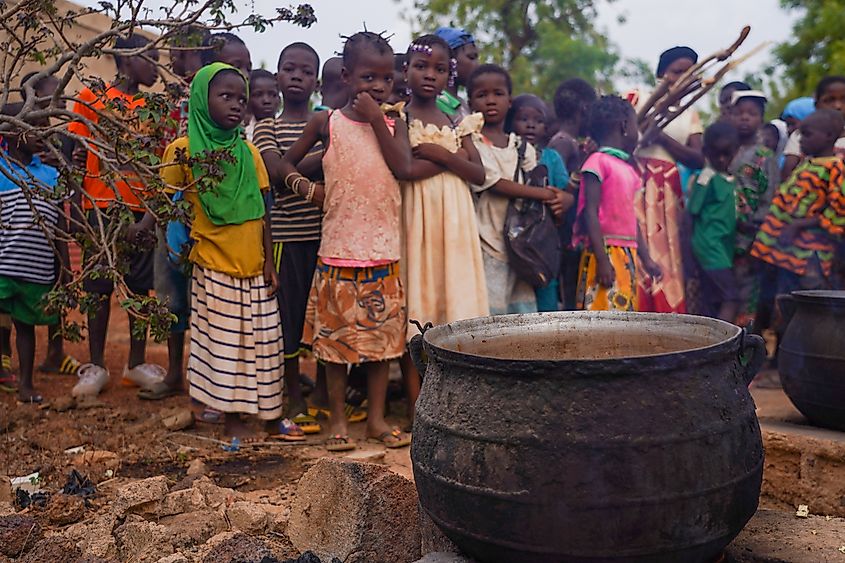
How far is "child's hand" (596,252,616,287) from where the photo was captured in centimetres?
485

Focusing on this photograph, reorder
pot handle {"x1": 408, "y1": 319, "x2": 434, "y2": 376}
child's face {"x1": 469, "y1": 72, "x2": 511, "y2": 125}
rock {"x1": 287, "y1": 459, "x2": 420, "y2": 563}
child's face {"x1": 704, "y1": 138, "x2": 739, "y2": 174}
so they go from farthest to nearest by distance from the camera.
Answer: child's face {"x1": 704, "y1": 138, "x2": 739, "y2": 174}, child's face {"x1": 469, "y1": 72, "x2": 511, "y2": 125}, rock {"x1": 287, "y1": 459, "x2": 420, "y2": 563}, pot handle {"x1": 408, "y1": 319, "x2": 434, "y2": 376}

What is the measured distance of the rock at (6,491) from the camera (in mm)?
3248

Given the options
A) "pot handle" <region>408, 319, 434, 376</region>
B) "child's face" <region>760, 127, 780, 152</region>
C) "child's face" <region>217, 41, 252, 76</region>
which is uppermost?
"child's face" <region>217, 41, 252, 76</region>

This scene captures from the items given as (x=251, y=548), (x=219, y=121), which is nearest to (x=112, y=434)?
(x=219, y=121)

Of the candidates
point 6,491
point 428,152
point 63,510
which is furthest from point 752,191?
point 6,491

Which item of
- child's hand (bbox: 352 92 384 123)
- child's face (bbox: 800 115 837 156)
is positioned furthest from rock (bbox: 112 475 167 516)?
child's face (bbox: 800 115 837 156)

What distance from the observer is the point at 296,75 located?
4.65 metres

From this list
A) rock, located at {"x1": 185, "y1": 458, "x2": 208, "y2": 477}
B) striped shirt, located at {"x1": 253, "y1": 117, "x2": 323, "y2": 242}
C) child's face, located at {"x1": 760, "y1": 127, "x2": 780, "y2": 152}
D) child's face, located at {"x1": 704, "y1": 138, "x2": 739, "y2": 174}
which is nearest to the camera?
rock, located at {"x1": 185, "y1": 458, "x2": 208, "y2": 477}

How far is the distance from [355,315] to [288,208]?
84cm

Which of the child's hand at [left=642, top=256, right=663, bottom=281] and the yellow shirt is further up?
the yellow shirt

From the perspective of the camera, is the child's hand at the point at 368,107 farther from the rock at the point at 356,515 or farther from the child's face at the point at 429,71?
the rock at the point at 356,515

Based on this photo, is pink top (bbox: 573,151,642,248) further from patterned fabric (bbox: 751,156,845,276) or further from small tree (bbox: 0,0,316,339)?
small tree (bbox: 0,0,316,339)

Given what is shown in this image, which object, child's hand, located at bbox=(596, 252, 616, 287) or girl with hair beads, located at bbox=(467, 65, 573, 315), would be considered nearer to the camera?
girl with hair beads, located at bbox=(467, 65, 573, 315)

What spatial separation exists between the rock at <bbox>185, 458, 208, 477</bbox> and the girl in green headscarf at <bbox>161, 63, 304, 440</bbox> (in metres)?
0.49
